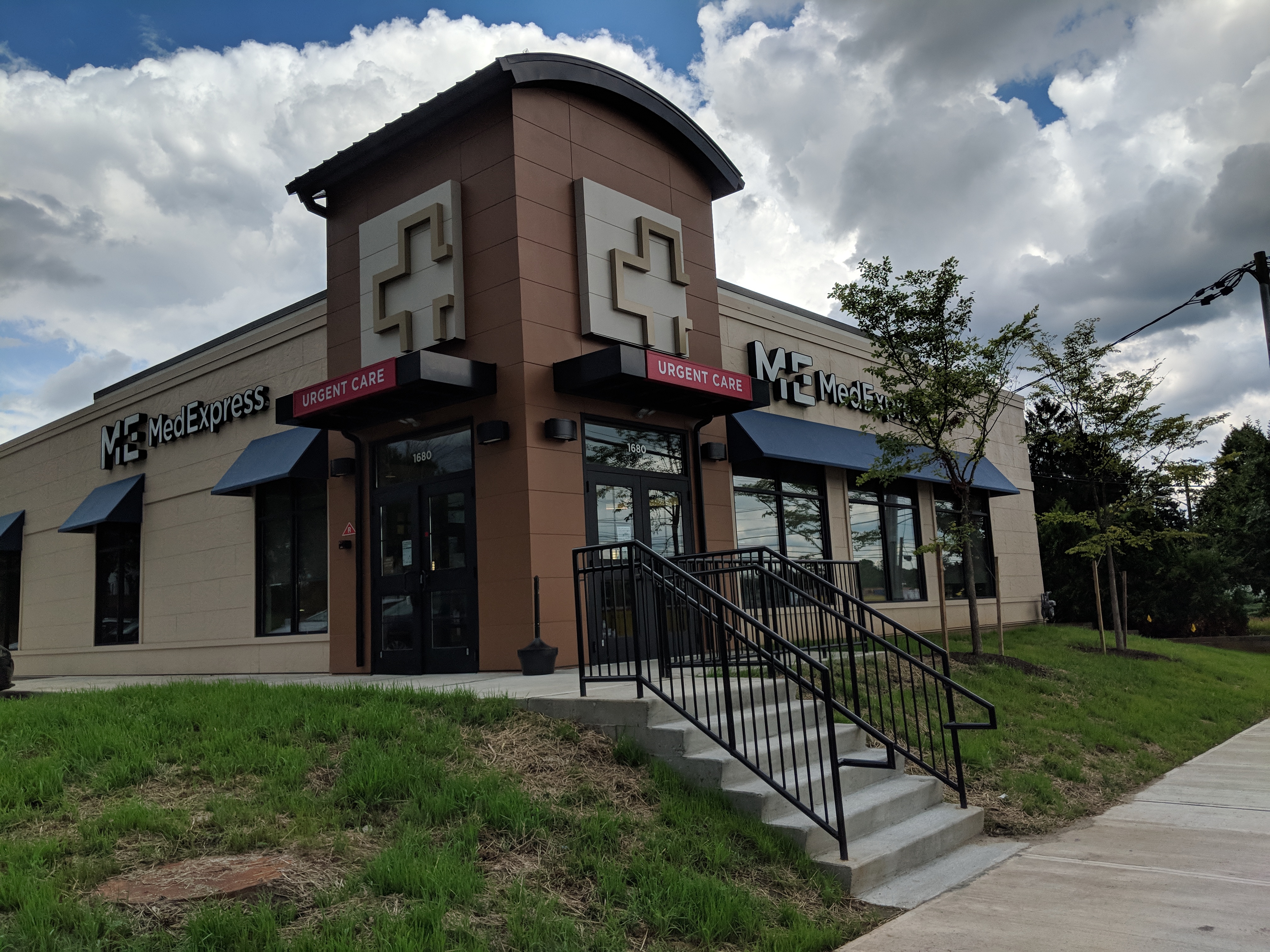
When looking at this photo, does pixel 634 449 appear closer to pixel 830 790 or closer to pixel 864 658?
pixel 864 658

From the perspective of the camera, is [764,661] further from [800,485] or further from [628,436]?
[800,485]

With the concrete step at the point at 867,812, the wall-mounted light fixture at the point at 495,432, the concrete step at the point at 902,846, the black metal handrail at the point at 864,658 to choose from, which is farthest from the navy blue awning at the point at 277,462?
the concrete step at the point at 902,846

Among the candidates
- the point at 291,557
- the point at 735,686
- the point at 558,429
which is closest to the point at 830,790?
the point at 735,686

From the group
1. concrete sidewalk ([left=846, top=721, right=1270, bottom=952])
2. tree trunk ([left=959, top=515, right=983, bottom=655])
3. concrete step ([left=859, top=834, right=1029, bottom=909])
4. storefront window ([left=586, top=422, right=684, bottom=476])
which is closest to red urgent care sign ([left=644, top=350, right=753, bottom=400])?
storefront window ([left=586, top=422, right=684, bottom=476])

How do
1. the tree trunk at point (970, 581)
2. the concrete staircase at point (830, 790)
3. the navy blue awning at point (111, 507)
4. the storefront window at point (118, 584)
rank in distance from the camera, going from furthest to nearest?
the storefront window at point (118, 584)
the navy blue awning at point (111, 507)
the tree trunk at point (970, 581)
the concrete staircase at point (830, 790)

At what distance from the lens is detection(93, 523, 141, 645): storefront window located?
16797 mm

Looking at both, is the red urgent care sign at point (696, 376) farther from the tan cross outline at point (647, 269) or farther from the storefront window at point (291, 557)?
the storefront window at point (291, 557)

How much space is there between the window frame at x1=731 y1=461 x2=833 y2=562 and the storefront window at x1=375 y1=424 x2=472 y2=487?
13.1ft

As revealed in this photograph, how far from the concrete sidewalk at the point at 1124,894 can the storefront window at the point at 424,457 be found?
7171 millimetres

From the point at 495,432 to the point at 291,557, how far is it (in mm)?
5156

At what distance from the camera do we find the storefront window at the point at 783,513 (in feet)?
45.8

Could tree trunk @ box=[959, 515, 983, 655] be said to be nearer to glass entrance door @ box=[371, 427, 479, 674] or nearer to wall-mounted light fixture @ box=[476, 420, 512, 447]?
wall-mounted light fixture @ box=[476, 420, 512, 447]

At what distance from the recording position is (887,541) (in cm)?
1684

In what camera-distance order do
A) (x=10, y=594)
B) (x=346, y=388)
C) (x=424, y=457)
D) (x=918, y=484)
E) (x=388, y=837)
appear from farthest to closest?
(x=10, y=594) < (x=918, y=484) < (x=424, y=457) < (x=346, y=388) < (x=388, y=837)
